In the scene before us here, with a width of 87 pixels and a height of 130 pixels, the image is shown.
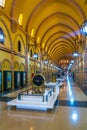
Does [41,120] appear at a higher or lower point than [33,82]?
lower

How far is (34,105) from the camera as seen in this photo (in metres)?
8.34

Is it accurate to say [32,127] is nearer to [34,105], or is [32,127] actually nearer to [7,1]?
[34,105]

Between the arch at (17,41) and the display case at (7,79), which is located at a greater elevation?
the arch at (17,41)

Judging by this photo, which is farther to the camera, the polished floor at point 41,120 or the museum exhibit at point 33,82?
the museum exhibit at point 33,82

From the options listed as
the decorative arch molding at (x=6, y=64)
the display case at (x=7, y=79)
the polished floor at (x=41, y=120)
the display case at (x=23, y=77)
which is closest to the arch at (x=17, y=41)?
the decorative arch molding at (x=6, y=64)

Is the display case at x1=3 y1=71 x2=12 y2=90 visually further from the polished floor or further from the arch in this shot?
the polished floor

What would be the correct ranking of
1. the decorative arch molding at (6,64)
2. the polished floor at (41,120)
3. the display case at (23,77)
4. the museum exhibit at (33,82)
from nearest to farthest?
the polished floor at (41,120)
the museum exhibit at (33,82)
the decorative arch molding at (6,64)
the display case at (23,77)

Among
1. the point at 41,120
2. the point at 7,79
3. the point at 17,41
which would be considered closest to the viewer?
the point at 41,120

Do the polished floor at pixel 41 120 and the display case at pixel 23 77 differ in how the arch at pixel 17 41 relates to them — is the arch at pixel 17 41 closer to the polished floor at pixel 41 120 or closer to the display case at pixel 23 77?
the display case at pixel 23 77

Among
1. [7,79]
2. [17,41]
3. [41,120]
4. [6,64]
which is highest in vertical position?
[17,41]

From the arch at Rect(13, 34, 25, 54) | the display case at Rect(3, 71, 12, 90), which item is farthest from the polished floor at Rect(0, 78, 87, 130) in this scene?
the arch at Rect(13, 34, 25, 54)

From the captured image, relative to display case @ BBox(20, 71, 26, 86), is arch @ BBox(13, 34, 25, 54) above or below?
above

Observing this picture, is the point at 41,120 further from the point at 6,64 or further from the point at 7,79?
the point at 6,64

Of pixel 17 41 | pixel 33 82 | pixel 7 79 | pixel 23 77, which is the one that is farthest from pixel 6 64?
pixel 33 82
